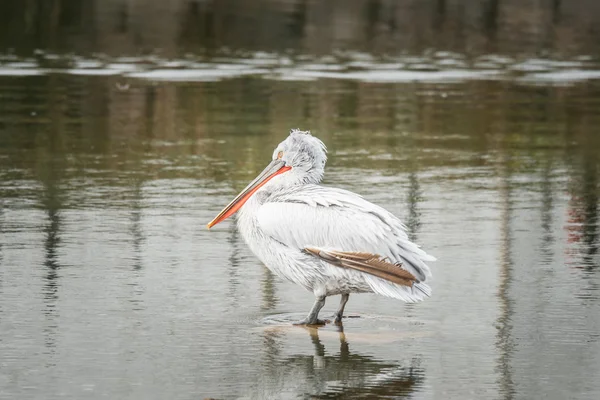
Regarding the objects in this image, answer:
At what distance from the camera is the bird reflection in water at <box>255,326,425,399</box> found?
22.4ft

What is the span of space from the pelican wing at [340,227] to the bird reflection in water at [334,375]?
589 mm

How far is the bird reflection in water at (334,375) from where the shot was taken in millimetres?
6842

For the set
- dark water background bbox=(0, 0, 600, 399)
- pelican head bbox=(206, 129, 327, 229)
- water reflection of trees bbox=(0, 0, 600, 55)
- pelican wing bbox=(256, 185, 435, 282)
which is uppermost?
pelican head bbox=(206, 129, 327, 229)

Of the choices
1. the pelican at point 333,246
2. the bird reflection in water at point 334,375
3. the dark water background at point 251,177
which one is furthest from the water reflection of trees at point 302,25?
the bird reflection in water at point 334,375

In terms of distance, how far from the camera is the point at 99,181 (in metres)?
13.7

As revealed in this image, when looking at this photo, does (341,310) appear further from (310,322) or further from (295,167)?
(295,167)

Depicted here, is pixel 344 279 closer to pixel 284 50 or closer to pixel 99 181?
pixel 99 181

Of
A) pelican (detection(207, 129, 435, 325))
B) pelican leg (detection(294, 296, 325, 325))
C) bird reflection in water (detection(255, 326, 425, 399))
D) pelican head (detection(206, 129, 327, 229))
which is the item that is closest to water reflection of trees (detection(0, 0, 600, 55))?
pelican head (detection(206, 129, 327, 229))

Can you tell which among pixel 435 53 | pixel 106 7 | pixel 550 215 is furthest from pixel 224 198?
pixel 106 7

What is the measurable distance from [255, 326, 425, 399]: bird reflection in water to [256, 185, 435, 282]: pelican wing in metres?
0.59

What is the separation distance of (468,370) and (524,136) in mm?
9928

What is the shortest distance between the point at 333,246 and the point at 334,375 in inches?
48.2

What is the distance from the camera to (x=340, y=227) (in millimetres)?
8266

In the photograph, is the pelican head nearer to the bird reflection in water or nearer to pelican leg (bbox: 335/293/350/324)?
pelican leg (bbox: 335/293/350/324)
